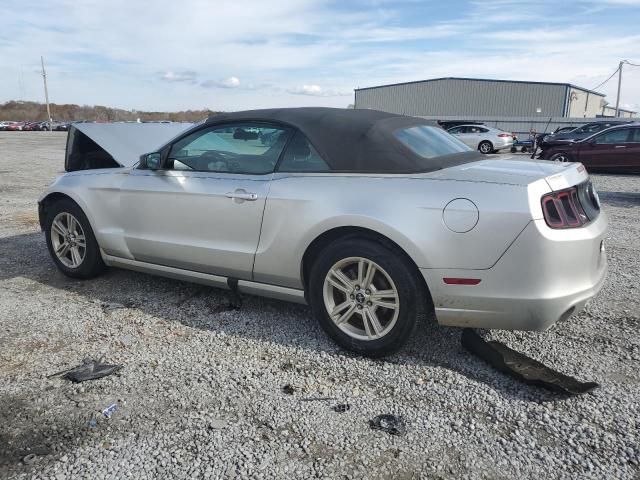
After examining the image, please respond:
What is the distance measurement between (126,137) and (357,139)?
267cm

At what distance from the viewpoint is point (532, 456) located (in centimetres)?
240

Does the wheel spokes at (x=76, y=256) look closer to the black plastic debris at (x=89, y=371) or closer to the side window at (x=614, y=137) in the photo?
the black plastic debris at (x=89, y=371)

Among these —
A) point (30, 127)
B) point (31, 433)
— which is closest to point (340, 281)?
point (31, 433)

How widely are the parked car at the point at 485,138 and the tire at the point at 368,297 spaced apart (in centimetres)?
2187

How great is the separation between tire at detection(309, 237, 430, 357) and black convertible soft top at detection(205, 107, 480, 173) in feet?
1.71

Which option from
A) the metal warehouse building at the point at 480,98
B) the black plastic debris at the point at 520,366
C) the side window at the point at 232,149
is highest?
the metal warehouse building at the point at 480,98

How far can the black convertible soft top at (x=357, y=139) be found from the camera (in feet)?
10.9

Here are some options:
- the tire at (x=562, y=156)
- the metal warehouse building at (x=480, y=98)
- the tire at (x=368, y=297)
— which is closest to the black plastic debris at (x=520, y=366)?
the tire at (x=368, y=297)

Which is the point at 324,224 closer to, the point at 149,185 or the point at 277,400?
the point at 277,400

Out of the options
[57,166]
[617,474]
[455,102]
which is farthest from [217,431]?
[455,102]

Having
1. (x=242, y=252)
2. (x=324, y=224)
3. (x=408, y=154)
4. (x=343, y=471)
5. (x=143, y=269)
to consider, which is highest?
(x=408, y=154)

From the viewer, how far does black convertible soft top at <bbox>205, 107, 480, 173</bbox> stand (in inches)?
131

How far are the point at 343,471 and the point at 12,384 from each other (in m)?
2.06

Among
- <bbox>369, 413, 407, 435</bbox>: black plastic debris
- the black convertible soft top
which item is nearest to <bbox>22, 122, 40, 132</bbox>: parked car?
the black convertible soft top
